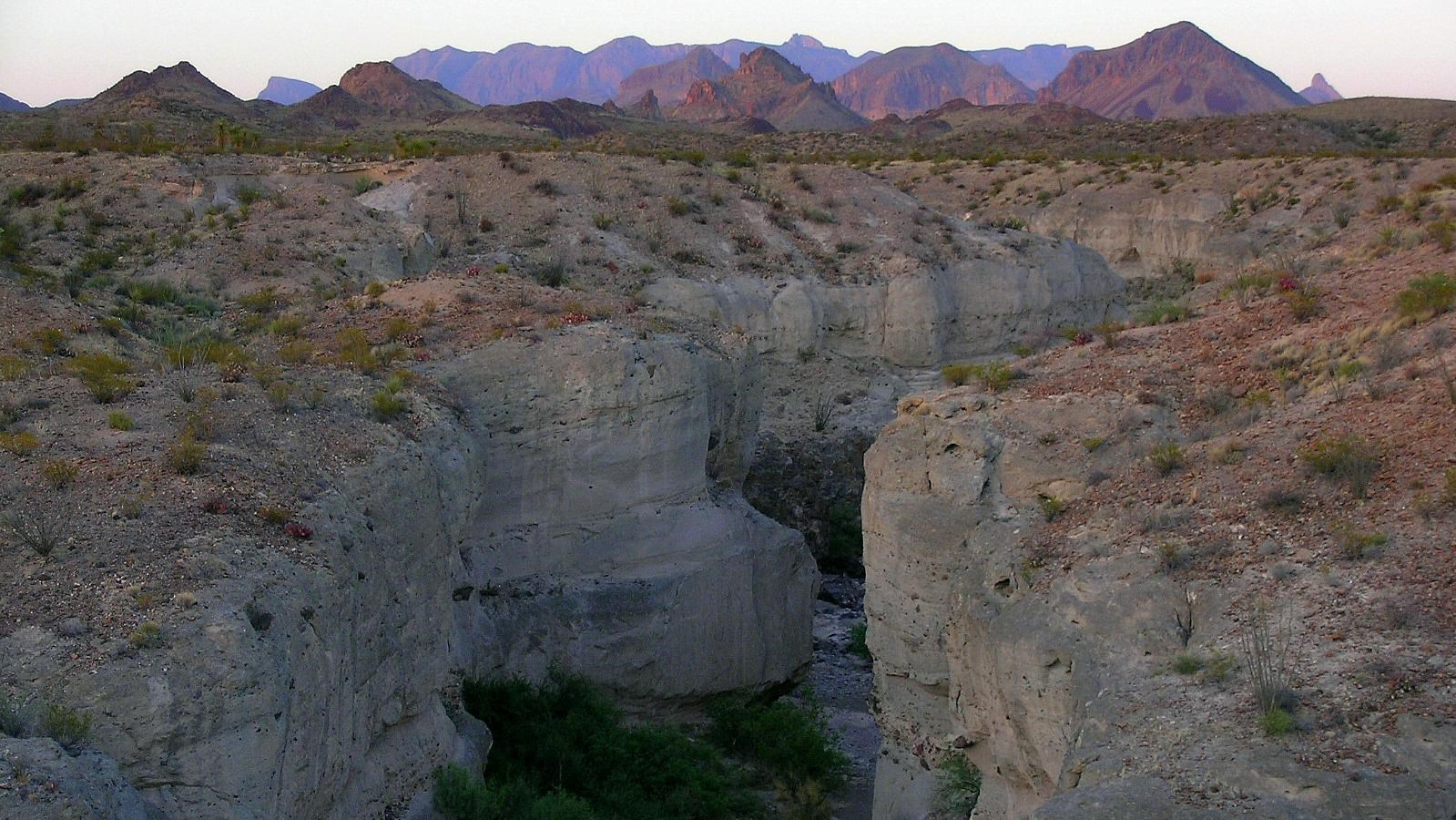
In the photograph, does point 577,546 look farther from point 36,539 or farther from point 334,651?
point 36,539

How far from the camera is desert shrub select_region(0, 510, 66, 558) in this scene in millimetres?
10844

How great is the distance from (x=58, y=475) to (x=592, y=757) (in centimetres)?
768

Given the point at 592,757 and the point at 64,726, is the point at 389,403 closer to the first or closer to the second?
the point at 592,757

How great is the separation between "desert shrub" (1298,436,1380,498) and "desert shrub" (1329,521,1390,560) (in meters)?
0.64

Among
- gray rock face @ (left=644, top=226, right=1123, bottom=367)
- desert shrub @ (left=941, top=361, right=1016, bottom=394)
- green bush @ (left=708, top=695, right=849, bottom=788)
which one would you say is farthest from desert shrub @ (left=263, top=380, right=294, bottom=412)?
gray rock face @ (left=644, top=226, right=1123, bottom=367)

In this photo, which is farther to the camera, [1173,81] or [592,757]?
[1173,81]

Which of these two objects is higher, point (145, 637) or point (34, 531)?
point (34, 531)

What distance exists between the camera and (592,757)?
54.9 feet

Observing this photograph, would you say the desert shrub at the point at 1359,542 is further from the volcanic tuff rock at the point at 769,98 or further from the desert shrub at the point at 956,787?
the volcanic tuff rock at the point at 769,98

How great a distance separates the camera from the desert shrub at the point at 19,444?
484 inches

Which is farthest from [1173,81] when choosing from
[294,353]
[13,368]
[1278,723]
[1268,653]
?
[1278,723]

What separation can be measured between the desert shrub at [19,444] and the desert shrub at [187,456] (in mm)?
1226

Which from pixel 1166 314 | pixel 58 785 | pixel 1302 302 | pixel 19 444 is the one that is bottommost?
pixel 58 785

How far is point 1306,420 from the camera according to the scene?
13.0 m
